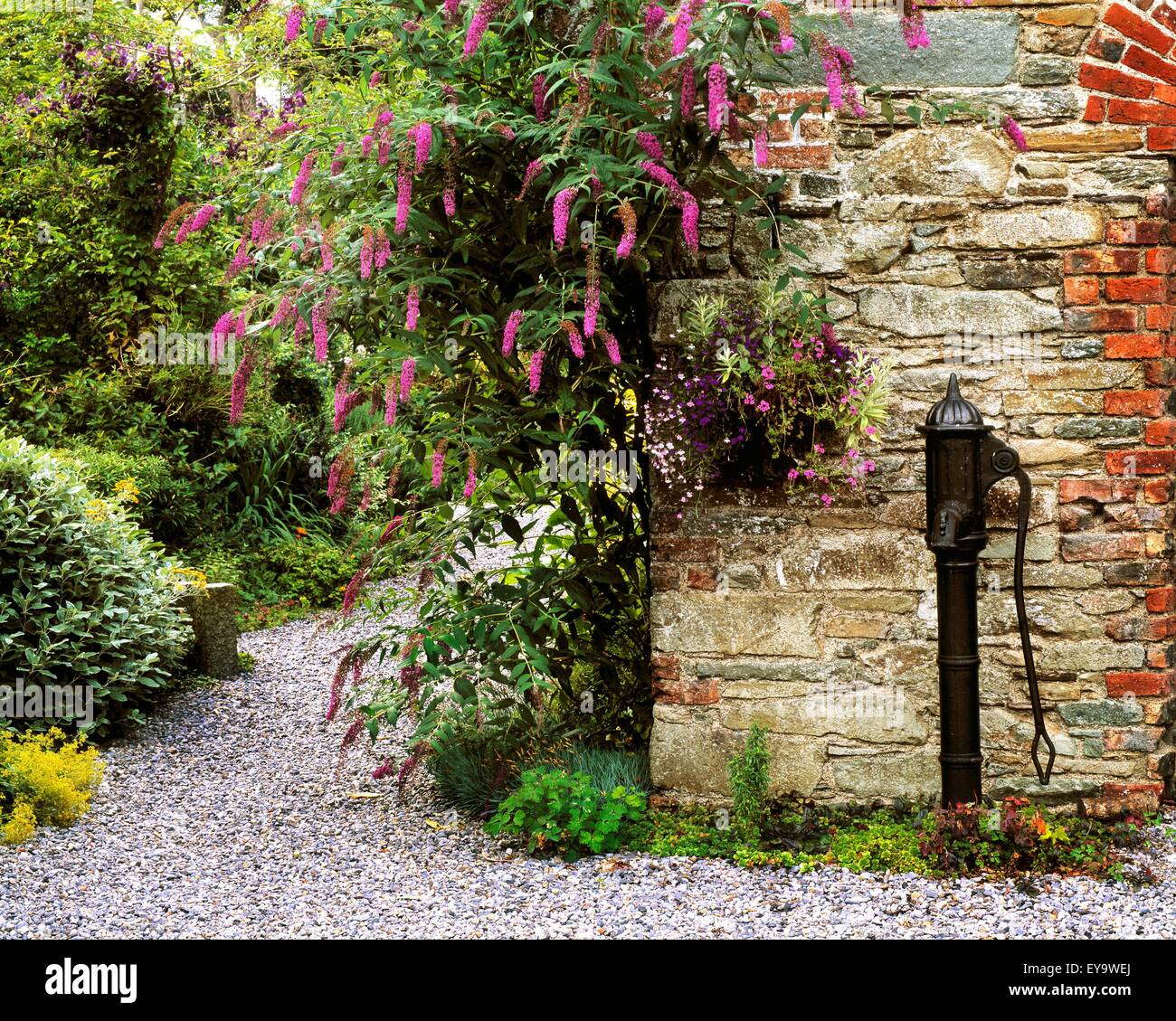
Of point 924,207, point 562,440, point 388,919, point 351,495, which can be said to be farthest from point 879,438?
point 351,495

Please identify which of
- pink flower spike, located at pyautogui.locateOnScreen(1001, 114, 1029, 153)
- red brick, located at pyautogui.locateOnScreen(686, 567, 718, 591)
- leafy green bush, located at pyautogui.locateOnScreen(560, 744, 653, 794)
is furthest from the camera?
leafy green bush, located at pyautogui.locateOnScreen(560, 744, 653, 794)

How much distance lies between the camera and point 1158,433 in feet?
13.4

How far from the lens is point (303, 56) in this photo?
9.16m

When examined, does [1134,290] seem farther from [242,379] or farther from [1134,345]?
[242,379]

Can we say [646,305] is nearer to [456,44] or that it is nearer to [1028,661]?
[456,44]

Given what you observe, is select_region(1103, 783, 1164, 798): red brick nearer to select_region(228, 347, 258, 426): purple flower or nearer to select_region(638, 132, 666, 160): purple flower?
select_region(638, 132, 666, 160): purple flower

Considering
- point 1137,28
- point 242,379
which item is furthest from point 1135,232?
point 242,379

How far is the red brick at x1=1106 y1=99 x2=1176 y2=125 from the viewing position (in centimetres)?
402

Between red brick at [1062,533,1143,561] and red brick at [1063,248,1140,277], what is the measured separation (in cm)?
88

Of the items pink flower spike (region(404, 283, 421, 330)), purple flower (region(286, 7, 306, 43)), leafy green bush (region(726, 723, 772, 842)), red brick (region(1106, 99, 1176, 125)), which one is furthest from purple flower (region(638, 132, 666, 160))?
leafy green bush (region(726, 723, 772, 842))

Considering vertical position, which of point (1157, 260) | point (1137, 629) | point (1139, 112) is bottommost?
point (1137, 629)

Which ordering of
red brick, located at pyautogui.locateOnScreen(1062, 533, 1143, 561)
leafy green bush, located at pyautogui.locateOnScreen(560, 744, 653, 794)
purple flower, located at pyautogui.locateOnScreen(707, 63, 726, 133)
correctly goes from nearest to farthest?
purple flower, located at pyautogui.locateOnScreen(707, 63, 726, 133), red brick, located at pyautogui.locateOnScreen(1062, 533, 1143, 561), leafy green bush, located at pyautogui.locateOnScreen(560, 744, 653, 794)

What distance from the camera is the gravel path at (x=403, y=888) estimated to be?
3594mm

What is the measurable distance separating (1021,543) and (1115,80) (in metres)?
1.56
